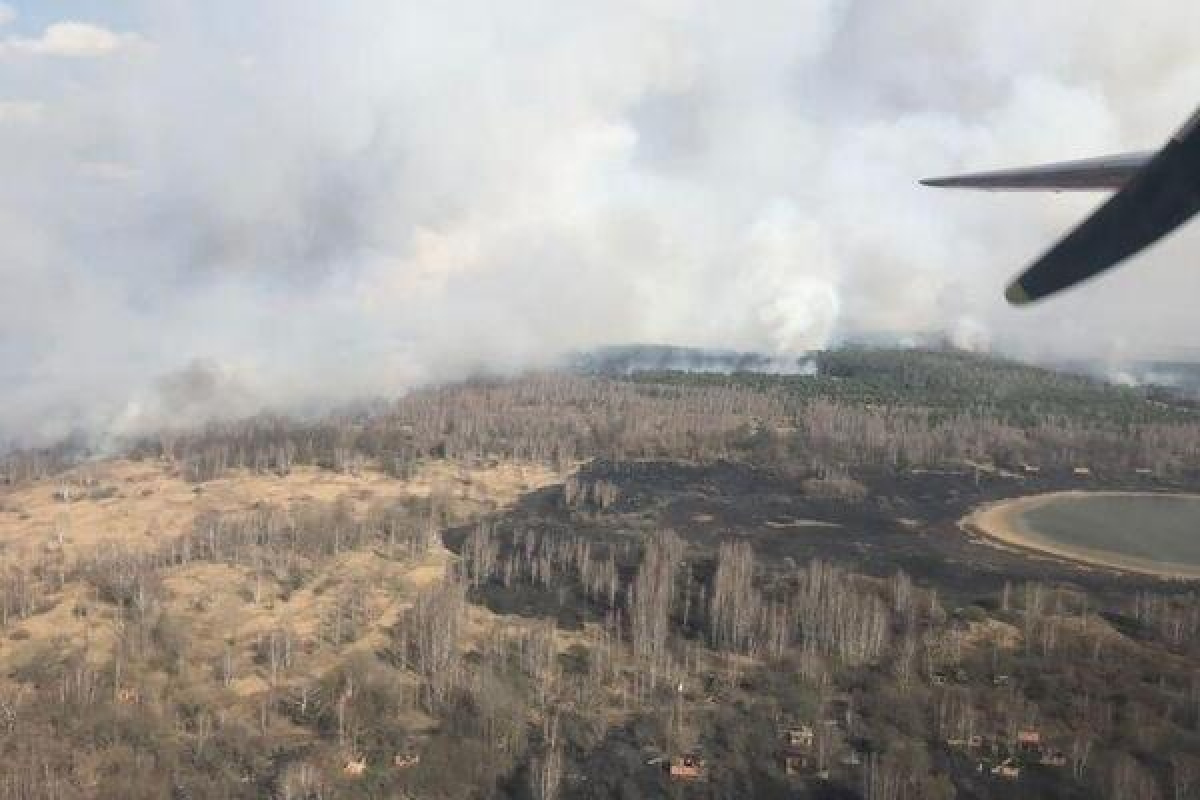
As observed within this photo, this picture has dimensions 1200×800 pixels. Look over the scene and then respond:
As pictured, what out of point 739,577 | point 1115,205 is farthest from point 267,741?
point 1115,205

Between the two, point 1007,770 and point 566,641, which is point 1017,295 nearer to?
point 1007,770

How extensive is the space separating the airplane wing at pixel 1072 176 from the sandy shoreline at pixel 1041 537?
51917mm

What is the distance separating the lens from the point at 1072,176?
4.11 meters

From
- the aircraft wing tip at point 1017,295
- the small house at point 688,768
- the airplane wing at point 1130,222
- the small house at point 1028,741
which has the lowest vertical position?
the small house at point 688,768

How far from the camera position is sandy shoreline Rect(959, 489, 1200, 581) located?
49969mm

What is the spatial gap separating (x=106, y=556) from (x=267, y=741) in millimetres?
23305

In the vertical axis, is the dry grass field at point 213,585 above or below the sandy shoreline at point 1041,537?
below

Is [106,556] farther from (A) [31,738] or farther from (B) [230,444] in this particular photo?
(B) [230,444]

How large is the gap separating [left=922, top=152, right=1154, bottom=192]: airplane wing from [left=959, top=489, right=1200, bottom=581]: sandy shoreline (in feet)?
170

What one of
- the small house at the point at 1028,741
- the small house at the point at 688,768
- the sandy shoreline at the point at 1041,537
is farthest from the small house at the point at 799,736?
the sandy shoreline at the point at 1041,537

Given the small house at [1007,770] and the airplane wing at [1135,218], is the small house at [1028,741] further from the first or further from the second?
the airplane wing at [1135,218]

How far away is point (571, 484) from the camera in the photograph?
223 ft

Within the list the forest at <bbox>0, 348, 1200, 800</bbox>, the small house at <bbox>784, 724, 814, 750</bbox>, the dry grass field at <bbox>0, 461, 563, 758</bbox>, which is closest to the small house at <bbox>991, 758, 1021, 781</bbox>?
the forest at <bbox>0, 348, 1200, 800</bbox>

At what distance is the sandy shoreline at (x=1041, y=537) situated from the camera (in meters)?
50.0
